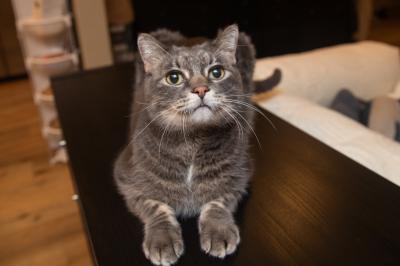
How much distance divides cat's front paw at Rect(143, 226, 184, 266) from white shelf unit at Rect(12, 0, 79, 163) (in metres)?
1.20

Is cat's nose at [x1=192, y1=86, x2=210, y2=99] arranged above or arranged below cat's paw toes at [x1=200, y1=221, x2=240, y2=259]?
above

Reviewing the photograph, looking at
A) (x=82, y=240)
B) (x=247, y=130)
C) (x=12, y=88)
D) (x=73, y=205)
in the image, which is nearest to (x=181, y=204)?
(x=247, y=130)

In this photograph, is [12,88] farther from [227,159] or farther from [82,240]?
[227,159]

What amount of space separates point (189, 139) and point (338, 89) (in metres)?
0.97

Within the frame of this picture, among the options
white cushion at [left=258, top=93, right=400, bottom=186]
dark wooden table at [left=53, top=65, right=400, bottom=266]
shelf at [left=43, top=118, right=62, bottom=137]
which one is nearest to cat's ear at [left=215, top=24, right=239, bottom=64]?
dark wooden table at [left=53, top=65, right=400, bottom=266]

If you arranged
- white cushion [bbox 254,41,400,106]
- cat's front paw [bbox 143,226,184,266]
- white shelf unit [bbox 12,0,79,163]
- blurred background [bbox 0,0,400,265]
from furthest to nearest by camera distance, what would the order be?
1. white shelf unit [bbox 12,0,79,163]
2. blurred background [bbox 0,0,400,265]
3. white cushion [bbox 254,41,400,106]
4. cat's front paw [bbox 143,226,184,266]

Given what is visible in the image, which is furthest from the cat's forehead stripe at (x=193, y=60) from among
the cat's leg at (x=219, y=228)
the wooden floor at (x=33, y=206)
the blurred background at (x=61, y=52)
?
the wooden floor at (x=33, y=206)

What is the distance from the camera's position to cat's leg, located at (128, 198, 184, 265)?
2.06 ft

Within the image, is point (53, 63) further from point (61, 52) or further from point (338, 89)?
point (338, 89)

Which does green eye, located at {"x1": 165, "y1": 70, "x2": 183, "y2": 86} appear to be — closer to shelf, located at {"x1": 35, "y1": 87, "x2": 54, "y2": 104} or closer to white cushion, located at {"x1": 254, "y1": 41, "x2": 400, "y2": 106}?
white cushion, located at {"x1": 254, "y1": 41, "x2": 400, "y2": 106}

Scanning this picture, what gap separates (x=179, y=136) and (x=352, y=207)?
1.17 feet

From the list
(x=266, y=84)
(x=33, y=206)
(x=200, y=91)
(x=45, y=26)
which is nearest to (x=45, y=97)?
(x=45, y=26)

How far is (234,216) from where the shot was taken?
0.74 metres

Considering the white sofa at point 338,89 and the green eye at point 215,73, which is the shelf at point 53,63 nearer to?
the white sofa at point 338,89
